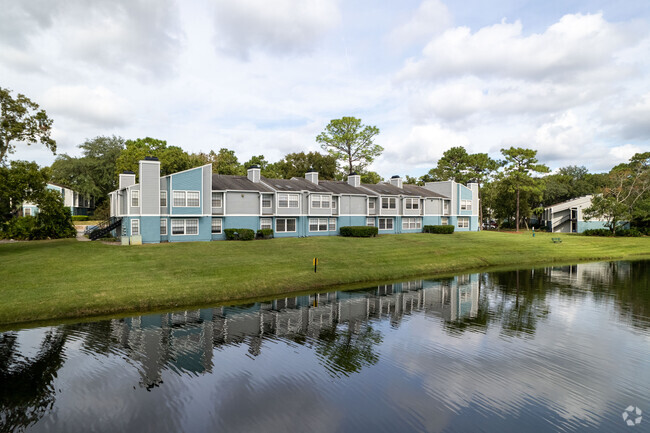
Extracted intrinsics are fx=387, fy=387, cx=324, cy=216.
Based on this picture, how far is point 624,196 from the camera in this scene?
69.4m

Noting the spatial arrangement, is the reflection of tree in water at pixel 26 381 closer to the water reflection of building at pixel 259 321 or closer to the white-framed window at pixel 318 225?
the water reflection of building at pixel 259 321

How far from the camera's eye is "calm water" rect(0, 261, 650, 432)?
964 centimetres

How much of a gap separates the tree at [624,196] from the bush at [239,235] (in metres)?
55.8

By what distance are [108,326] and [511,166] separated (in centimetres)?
7621

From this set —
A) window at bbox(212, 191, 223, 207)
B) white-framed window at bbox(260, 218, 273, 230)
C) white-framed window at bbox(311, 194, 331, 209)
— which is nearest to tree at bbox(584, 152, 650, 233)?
white-framed window at bbox(311, 194, 331, 209)

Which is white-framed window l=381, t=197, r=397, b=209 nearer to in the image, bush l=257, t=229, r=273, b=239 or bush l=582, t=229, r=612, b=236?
bush l=257, t=229, r=273, b=239

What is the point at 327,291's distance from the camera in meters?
25.4

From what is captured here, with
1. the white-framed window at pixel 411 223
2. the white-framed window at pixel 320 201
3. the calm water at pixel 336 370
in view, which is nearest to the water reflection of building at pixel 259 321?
the calm water at pixel 336 370

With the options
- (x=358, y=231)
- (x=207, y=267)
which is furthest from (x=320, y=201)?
(x=207, y=267)

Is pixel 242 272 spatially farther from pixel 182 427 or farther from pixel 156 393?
pixel 182 427

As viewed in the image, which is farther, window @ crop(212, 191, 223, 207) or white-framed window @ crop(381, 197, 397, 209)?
white-framed window @ crop(381, 197, 397, 209)

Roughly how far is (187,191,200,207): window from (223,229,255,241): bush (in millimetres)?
4433

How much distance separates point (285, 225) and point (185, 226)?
12486mm

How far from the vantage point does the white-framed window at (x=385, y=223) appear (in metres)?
58.5
